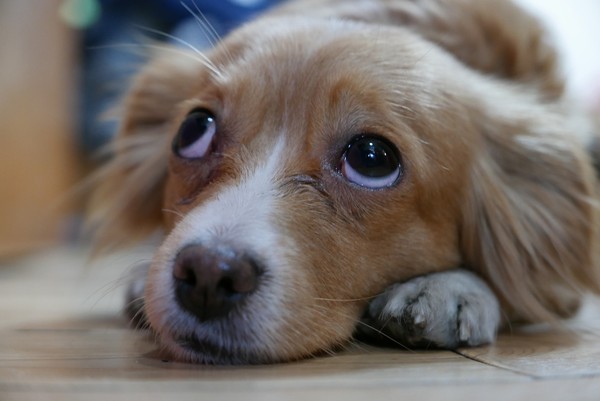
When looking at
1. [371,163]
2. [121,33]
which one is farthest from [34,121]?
[371,163]

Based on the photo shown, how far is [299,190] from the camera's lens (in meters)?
2.41

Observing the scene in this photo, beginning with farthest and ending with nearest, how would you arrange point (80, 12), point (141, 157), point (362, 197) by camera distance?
point (80, 12)
point (141, 157)
point (362, 197)

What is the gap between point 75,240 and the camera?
834 cm

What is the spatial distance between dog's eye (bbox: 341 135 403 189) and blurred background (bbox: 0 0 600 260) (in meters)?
3.27

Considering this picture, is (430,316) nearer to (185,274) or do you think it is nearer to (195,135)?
(185,274)

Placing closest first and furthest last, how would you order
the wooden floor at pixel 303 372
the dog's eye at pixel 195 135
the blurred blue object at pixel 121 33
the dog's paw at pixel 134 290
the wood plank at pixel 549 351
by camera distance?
the wooden floor at pixel 303 372, the wood plank at pixel 549 351, the dog's eye at pixel 195 135, the dog's paw at pixel 134 290, the blurred blue object at pixel 121 33

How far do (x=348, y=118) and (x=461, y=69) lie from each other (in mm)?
867

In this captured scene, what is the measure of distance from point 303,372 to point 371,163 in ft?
2.87

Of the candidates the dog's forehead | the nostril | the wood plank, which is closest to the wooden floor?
the wood plank

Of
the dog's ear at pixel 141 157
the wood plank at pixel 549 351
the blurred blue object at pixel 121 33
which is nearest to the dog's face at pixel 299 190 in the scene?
the wood plank at pixel 549 351

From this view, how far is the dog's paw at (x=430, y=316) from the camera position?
2.33 metres

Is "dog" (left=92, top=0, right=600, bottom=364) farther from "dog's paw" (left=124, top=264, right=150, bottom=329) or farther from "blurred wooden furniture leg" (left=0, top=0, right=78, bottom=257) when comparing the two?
"blurred wooden furniture leg" (left=0, top=0, right=78, bottom=257)

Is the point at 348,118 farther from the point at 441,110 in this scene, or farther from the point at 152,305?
the point at 152,305

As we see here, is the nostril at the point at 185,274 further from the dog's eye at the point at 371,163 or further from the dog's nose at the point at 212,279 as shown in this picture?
the dog's eye at the point at 371,163
